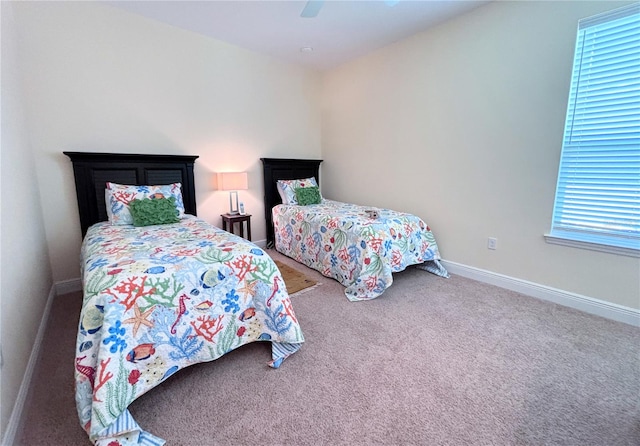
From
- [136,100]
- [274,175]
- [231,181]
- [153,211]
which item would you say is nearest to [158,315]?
[153,211]

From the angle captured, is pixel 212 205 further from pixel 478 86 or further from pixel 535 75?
pixel 535 75

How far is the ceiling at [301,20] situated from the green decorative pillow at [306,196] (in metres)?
1.82

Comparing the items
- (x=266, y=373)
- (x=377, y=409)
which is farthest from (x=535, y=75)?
(x=266, y=373)

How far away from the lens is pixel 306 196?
12.6 ft

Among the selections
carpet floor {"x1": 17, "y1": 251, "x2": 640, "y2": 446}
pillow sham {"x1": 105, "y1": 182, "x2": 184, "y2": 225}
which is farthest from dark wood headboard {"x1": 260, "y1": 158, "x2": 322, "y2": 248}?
carpet floor {"x1": 17, "y1": 251, "x2": 640, "y2": 446}

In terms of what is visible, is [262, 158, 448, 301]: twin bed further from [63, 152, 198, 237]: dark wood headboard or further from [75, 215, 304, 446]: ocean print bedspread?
[63, 152, 198, 237]: dark wood headboard

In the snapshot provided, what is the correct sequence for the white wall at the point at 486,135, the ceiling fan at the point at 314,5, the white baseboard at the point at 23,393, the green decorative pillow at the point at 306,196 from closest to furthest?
the white baseboard at the point at 23,393 → the ceiling fan at the point at 314,5 → the white wall at the point at 486,135 → the green decorative pillow at the point at 306,196

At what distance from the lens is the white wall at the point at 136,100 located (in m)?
2.50

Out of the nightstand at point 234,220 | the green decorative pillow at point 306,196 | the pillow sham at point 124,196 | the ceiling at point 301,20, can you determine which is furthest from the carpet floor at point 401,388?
the ceiling at point 301,20

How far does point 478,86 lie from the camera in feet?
9.07

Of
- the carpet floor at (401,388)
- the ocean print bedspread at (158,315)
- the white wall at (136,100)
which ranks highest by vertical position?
the white wall at (136,100)

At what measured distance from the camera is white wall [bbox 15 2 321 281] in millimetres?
2500

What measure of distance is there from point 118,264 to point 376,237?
1.96 meters

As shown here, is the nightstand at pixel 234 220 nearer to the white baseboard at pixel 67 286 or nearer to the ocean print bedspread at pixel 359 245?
the ocean print bedspread at pixel 359 245
